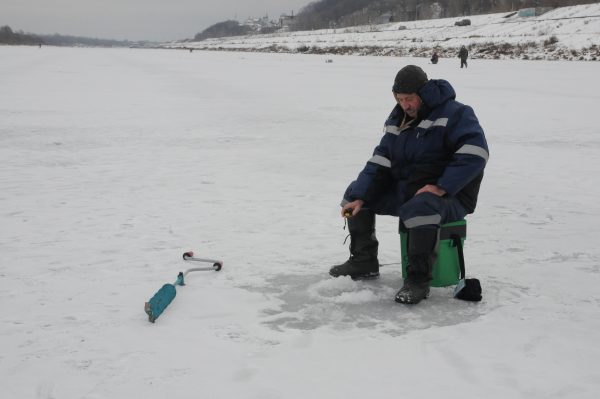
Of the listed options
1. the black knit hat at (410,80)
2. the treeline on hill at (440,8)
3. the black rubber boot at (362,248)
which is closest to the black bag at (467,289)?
the black rubber boot at (362,248)

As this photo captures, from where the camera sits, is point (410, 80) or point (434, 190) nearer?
point (434, 190)

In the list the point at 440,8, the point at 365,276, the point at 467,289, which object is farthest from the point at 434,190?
the point at 440,8

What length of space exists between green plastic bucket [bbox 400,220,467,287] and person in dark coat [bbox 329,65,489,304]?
0.08 m

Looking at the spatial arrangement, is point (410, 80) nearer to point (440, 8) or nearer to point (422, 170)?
point (422, 170)

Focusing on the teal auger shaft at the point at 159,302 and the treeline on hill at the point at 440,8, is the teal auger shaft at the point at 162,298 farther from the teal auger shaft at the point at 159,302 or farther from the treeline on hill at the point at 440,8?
the treeline on hill at the point at 440,8

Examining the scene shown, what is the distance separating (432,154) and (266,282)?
1.47m

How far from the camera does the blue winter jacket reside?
3.40 metres

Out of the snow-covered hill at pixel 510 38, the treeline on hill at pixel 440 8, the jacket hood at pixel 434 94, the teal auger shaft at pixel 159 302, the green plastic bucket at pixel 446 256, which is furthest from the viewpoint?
the treeline on hill at pixel 440 8

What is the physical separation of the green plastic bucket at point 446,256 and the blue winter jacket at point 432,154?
16 centimetres

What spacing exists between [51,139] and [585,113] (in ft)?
37.8

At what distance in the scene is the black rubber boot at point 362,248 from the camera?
394 cm

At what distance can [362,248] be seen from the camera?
3.94 m

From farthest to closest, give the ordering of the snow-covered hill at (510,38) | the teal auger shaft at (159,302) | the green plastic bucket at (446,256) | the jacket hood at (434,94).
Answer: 1. the snow-covered hill at (510,38)
2. the green plastic bucket at (446,256)
3. the jacket hood at (434,94)
4. the teal auger shaft at (159,302)

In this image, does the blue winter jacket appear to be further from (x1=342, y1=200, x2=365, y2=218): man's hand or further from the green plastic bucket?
the green plastic bucket
